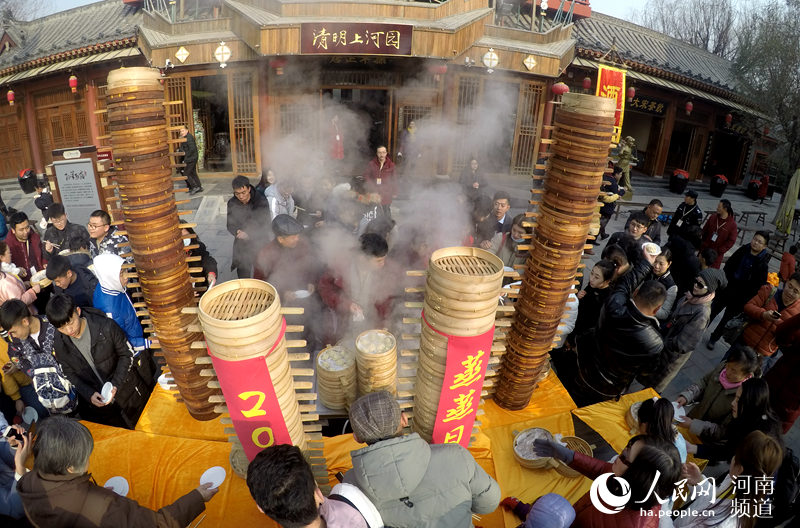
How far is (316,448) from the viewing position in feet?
8.61

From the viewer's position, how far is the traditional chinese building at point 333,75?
29.4 ft

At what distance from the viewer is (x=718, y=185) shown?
46.8 ft

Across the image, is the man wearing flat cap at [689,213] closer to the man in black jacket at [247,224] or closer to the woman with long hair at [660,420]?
the woman with long hair at [660,420]

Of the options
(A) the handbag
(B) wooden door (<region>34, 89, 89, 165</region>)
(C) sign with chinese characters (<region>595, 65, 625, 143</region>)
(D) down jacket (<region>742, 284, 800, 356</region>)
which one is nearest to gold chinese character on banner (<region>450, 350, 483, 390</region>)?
(D) down jacket (<region>742, 284, 800, 356</region>)

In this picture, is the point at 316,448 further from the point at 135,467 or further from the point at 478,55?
the point at 478,55

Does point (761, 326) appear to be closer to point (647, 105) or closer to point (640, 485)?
point (640, 485)

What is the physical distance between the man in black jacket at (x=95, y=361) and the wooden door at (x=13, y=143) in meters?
14.8

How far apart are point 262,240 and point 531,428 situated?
3863 millimetres

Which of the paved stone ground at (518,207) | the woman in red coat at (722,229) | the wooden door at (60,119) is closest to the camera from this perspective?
the paved stone ground at (518,207)

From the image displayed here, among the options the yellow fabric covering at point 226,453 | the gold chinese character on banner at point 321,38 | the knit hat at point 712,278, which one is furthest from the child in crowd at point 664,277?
the gold chinese character on banner at point 321,38

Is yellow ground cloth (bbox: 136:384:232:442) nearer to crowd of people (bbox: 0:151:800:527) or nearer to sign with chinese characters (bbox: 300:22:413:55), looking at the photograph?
crowd of people (bbox: 0:151:800:527)

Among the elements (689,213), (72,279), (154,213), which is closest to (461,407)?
(154,213)

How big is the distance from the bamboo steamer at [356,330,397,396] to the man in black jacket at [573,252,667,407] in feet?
5.61

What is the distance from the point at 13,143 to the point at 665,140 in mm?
21494
